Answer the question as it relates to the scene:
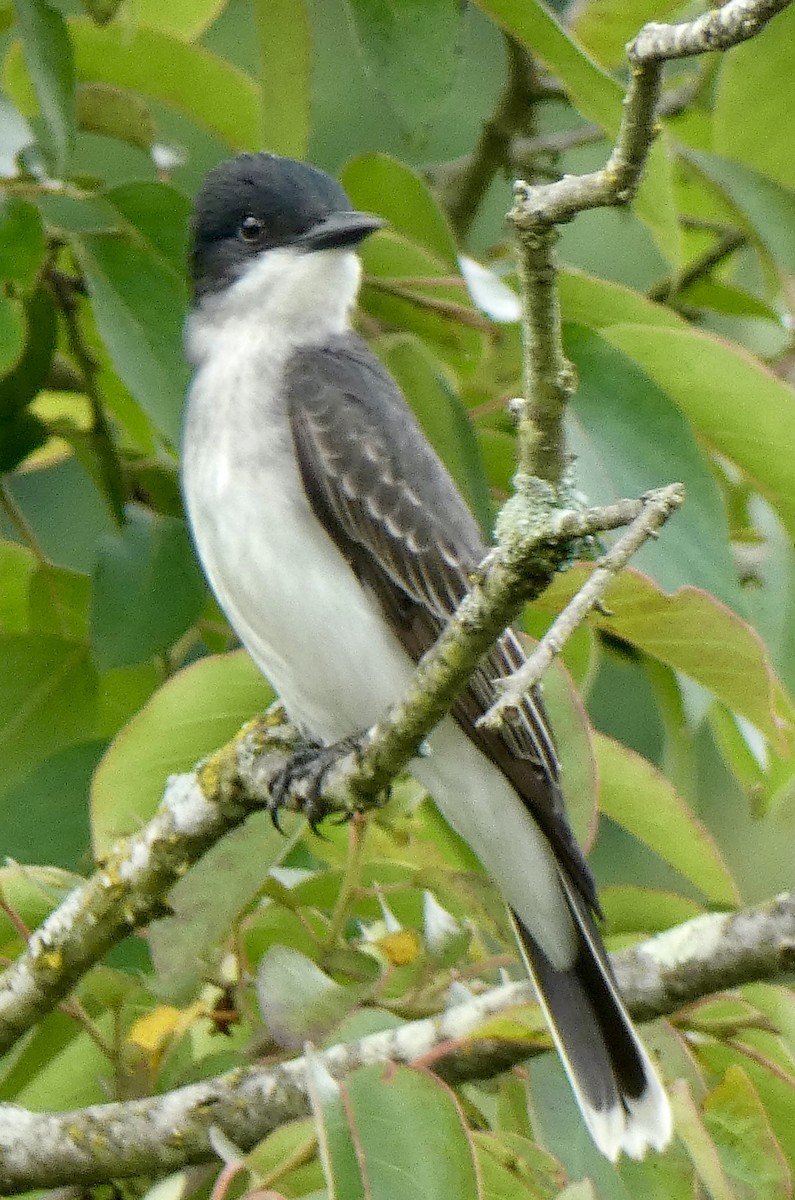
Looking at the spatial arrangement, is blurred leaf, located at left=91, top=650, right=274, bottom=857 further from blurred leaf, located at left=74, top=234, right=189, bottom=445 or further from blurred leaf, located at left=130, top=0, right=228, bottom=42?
blurred leaf, located at left=130, top=0, right=228, bottom=42

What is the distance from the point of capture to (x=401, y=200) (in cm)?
315

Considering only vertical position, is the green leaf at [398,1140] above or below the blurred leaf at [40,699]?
above

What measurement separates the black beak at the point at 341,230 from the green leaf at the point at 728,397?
0.41m

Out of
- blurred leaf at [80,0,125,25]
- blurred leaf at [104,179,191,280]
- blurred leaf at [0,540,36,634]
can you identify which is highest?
blurred leaf at [80,0,125,25]

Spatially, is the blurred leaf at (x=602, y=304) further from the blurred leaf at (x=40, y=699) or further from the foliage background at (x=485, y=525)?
the blurred leaf at (x=40, y=699)

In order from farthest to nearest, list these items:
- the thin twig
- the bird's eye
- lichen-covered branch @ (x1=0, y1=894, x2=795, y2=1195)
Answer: the bird's eye < lichen-covered branch @ (x1=0, y1=894, x2=795, y2=1195) < the thin twig

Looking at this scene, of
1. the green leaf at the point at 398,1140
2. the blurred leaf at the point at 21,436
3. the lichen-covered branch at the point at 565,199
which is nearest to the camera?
the lichen-covered branch at the point at 565,199

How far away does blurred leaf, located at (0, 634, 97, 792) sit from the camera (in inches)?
116

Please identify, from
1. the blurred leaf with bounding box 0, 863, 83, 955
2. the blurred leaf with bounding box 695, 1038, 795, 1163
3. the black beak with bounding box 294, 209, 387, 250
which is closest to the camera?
the blurred leaf with bounding box 695, 1038, 795, 1163

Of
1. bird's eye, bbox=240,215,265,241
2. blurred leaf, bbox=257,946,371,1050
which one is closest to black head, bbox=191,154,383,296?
bird's eye, bbox=240,215,265,241

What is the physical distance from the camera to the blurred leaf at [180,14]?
3490 mm

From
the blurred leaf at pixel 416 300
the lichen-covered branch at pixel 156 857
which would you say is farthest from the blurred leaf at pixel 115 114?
the lichen-covered branch at pixel 156 857

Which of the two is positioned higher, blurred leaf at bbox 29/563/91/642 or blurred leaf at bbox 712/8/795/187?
blurred leaf at bbox 712/8/795/187

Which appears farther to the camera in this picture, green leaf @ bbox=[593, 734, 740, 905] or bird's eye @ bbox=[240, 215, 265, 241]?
bird's eye @ bbox=[240, 215, 265, 241]
